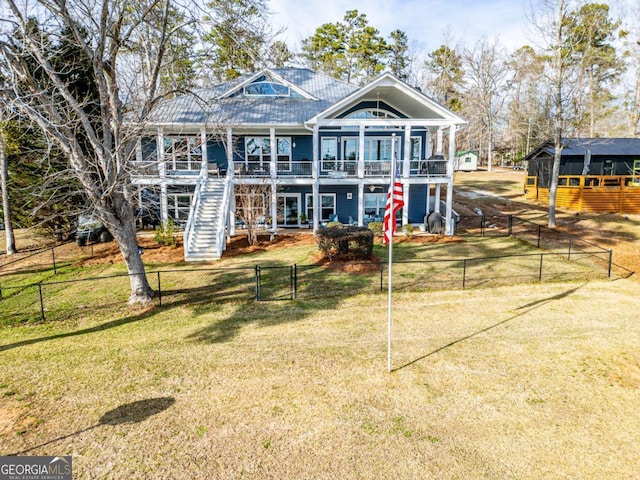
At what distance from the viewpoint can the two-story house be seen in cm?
1997

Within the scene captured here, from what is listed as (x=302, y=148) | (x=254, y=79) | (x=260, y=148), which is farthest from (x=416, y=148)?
(x=254, y=79)

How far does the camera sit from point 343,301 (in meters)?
11.9

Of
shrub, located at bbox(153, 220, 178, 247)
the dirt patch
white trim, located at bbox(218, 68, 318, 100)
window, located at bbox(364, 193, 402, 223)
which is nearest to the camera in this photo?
the dirt patch

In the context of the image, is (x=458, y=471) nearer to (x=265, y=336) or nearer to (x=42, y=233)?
(x=265, y=336)

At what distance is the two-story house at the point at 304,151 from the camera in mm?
19969

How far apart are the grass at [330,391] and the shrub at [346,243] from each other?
435 centimetres

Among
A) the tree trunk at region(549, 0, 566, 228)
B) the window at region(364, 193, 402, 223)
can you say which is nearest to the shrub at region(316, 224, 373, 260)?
the window at region(364, 193, 402, 223)

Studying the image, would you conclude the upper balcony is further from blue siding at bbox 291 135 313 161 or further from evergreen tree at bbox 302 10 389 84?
evergreen tree at bbox 302 10 389 84

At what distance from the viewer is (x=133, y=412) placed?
259 inches

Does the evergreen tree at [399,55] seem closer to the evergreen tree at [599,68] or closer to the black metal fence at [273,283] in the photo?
the evergreen tree at [599,68]

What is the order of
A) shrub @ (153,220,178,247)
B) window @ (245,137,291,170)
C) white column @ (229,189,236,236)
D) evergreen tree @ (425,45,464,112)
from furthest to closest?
evergreen tree @ (425,45,464,112) < window @ (245,137,291,170) < white column @ (229,189,236,236) < shrub @ (153,220,178,247)

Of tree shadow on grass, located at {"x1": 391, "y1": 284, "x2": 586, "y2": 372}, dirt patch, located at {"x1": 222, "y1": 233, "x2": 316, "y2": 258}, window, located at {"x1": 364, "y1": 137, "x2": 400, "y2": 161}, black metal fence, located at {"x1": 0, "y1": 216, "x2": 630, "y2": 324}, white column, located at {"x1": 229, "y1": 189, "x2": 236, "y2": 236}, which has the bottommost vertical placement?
tree shadow on grass, located at {"x1": 391, "y1": 284, "x2": 586, "y2": 372}

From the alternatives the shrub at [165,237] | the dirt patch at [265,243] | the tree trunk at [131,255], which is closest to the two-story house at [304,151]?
the dirt patch at [265,243]

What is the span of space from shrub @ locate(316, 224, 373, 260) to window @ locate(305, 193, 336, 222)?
317 inches
